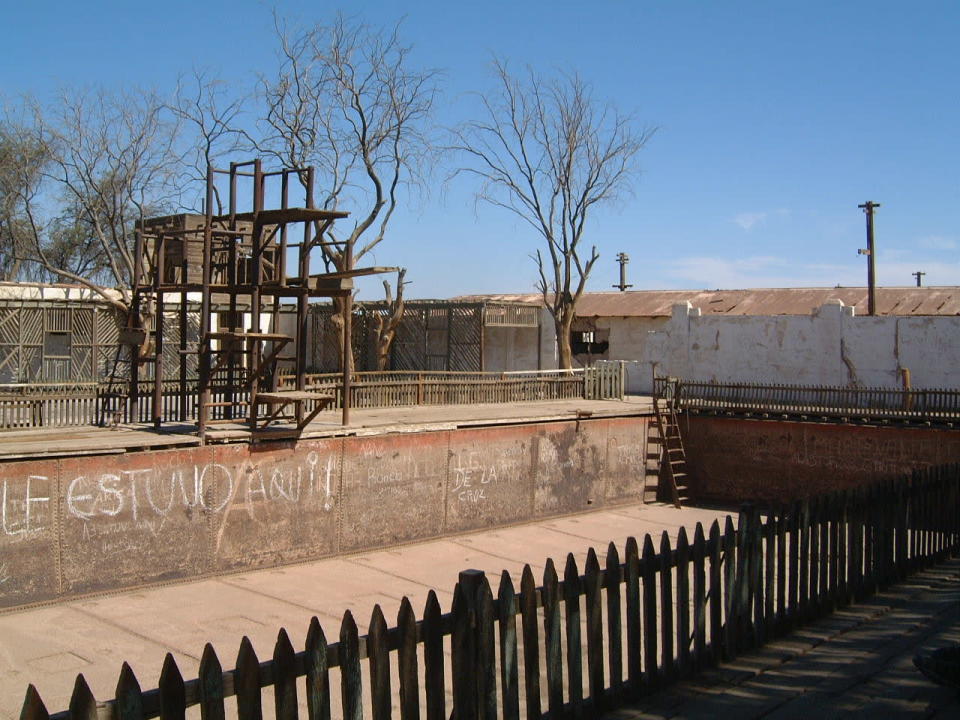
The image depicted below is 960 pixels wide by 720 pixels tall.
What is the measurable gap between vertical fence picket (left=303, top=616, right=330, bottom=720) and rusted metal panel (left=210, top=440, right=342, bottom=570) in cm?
945

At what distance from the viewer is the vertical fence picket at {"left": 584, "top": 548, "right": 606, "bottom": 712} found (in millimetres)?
5766

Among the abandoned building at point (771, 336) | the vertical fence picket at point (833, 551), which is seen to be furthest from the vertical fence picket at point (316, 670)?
the abandoned building at point (771, 336)

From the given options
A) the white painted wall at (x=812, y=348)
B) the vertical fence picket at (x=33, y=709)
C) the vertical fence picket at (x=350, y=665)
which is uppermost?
the white painted wall at (x=812, y=348)

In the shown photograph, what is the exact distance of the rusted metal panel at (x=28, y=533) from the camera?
36.9 feet

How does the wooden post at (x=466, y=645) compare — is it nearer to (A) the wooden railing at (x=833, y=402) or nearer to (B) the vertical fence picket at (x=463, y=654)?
(B) the vertical fence picket at (x=463, y=654)

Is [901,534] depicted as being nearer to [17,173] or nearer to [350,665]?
[350,665]

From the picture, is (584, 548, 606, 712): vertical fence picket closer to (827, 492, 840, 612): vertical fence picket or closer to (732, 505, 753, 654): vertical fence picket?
(732, 505, 753, 654): vertical fence picket

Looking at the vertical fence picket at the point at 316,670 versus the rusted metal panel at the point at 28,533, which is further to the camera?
the rusted metal panel at the point at 28,533

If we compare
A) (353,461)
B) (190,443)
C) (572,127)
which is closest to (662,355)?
(572,127)

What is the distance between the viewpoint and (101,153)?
3297 centimetres

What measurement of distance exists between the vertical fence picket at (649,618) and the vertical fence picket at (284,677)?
8.87 ft

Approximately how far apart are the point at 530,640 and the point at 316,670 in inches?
60.2

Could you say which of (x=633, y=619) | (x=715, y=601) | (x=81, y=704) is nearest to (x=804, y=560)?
(x=715, y=601)

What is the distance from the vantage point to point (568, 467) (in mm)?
19828
